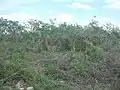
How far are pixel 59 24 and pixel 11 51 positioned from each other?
205 centimetres

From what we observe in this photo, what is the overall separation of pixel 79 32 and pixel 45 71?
7.25ft

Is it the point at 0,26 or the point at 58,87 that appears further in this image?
the point at 0,26

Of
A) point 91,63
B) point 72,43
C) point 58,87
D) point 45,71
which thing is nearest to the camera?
point 58,87

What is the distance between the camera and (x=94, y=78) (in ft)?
20.4

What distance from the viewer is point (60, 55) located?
705cm

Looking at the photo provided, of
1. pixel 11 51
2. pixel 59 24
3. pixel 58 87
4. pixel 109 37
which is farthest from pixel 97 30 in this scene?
pixel 58 87

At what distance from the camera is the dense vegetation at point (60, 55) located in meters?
5.83

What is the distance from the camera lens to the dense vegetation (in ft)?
19.1

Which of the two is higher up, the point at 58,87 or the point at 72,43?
the point at 72,43

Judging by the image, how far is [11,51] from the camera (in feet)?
23.0

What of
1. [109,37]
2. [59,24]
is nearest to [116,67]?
[109,37]

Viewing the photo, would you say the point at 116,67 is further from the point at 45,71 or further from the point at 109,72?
the point at 45,71

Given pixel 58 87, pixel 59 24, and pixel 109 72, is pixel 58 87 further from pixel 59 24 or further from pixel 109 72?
pixel 59 24

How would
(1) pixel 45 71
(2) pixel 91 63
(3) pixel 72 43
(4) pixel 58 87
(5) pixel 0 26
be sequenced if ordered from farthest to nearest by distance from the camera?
(5) pixel 0 26, (3) pixel 72 43, (2) pixel 91 63, (1) pixel 45 71, (4) pixel 58 87
